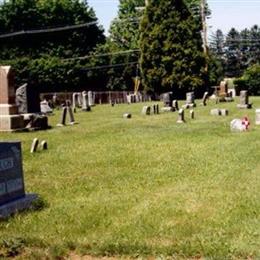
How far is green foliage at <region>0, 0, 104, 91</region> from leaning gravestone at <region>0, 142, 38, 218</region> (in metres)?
50.8

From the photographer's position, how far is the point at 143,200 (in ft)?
28.6

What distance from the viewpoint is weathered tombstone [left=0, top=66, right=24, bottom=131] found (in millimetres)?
21031

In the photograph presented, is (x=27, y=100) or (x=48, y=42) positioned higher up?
(x=48, y=42)

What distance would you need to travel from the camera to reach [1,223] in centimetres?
762

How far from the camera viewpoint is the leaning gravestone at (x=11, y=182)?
8.16m

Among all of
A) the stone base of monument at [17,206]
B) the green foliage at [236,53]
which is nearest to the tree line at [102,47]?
the stone base of monument at [17,206]

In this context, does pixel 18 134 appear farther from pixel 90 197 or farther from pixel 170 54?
pixel 170 54

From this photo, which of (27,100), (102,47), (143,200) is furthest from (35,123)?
(102,47)

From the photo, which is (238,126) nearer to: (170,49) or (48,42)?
(170,49)

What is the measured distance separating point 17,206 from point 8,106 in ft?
44.9

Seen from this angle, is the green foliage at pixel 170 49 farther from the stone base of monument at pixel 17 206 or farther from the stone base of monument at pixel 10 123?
the stone base of monument at pixel 17 206

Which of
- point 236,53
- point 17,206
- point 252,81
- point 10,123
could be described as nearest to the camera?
point 17,206

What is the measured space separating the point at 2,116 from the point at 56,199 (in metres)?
12.7

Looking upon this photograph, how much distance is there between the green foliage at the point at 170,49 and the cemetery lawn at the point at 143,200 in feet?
95.2
